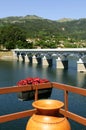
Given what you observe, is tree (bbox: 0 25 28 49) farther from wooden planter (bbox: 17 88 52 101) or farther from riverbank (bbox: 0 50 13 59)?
wooden planter (bbox: 17 88 52 101)

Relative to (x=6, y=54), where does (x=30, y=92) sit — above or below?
below

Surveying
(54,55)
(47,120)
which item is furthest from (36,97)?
(54,55)

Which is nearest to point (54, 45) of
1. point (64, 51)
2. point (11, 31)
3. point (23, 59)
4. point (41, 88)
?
point (11, 31)

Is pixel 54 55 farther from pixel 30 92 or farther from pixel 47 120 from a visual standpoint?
pixel 47 120

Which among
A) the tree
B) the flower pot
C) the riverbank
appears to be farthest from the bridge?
the flower pot

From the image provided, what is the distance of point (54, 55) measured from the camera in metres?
104

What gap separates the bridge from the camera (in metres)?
86.8

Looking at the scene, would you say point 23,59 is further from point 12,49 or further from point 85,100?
point 85,100

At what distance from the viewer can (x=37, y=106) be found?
6441mm

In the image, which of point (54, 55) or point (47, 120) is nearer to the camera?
point (47, 120)

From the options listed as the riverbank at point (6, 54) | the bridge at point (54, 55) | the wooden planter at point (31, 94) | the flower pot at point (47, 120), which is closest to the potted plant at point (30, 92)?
the wooden planter at point (31, 94)

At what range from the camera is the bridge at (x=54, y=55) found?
285ft

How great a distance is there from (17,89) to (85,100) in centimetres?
2768

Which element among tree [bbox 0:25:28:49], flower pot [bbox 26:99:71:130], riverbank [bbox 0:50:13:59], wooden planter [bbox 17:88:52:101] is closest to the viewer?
flower pot [bbox 26:99:71:130]
